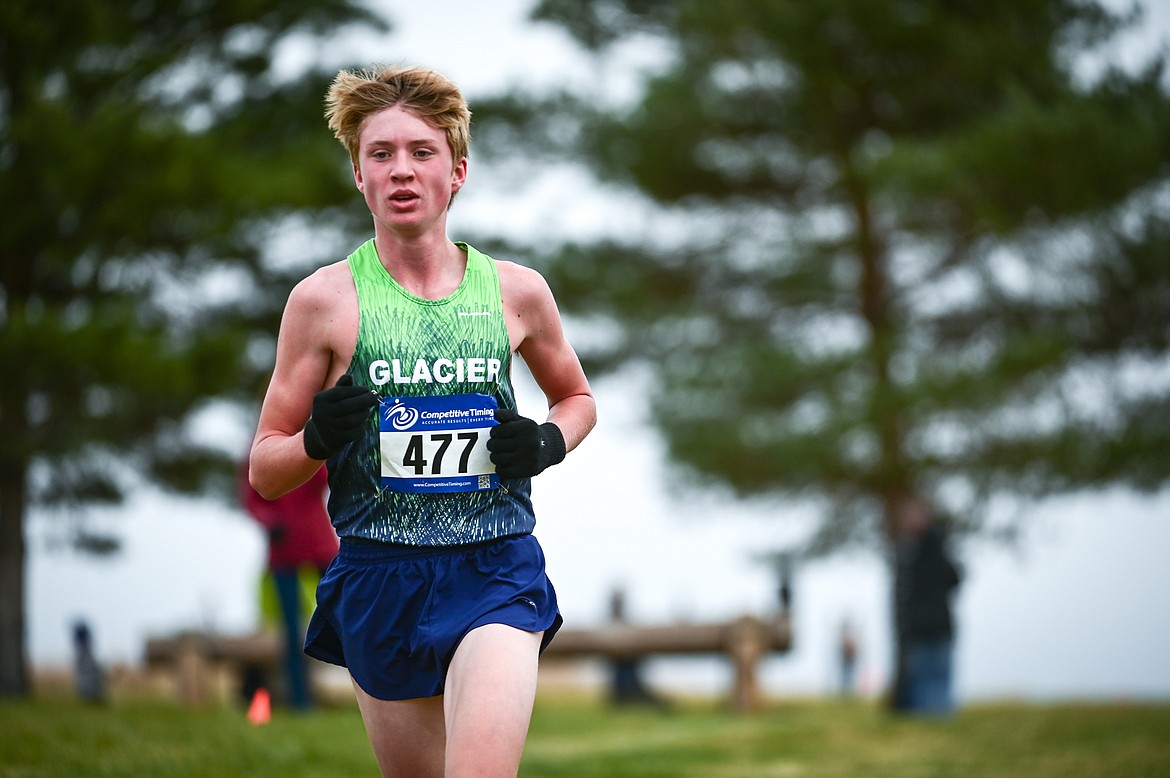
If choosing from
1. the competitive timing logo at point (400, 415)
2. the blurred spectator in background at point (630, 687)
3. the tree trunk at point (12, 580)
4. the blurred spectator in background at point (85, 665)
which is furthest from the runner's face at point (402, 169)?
the blurred spectator in background at point (630, 687)

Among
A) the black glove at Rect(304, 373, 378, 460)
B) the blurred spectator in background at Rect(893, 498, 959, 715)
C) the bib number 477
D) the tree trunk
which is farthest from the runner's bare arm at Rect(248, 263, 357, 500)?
the tree trunk

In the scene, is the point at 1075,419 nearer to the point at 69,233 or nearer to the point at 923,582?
the point at 923,582

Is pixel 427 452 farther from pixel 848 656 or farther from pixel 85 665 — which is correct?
pixel 848 656

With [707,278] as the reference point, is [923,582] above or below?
below

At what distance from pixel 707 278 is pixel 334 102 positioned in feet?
43.4

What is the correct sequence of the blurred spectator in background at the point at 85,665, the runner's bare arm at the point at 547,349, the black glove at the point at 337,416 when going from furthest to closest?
the blurred spectator in background at the point at 85,665
the runner's bare arm at the point at 547,349
the black glove at the point at 337,416

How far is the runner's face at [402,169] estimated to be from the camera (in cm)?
306

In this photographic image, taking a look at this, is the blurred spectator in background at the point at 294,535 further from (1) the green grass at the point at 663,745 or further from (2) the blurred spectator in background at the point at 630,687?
(2) the blurred spectator in background at the point at 630,687

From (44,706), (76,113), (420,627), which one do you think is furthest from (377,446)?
(76,113)

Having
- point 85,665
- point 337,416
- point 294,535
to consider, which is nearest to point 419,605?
point 337,416

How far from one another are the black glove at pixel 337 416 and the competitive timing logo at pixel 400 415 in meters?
0.12

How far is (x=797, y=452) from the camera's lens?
1423 centimetres

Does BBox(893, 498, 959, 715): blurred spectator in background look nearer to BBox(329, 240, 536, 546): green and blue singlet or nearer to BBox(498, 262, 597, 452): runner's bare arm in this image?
BBox(498, 262, 597, 452): runner's bare arm

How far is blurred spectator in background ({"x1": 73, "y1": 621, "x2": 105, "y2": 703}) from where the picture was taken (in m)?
13.2
